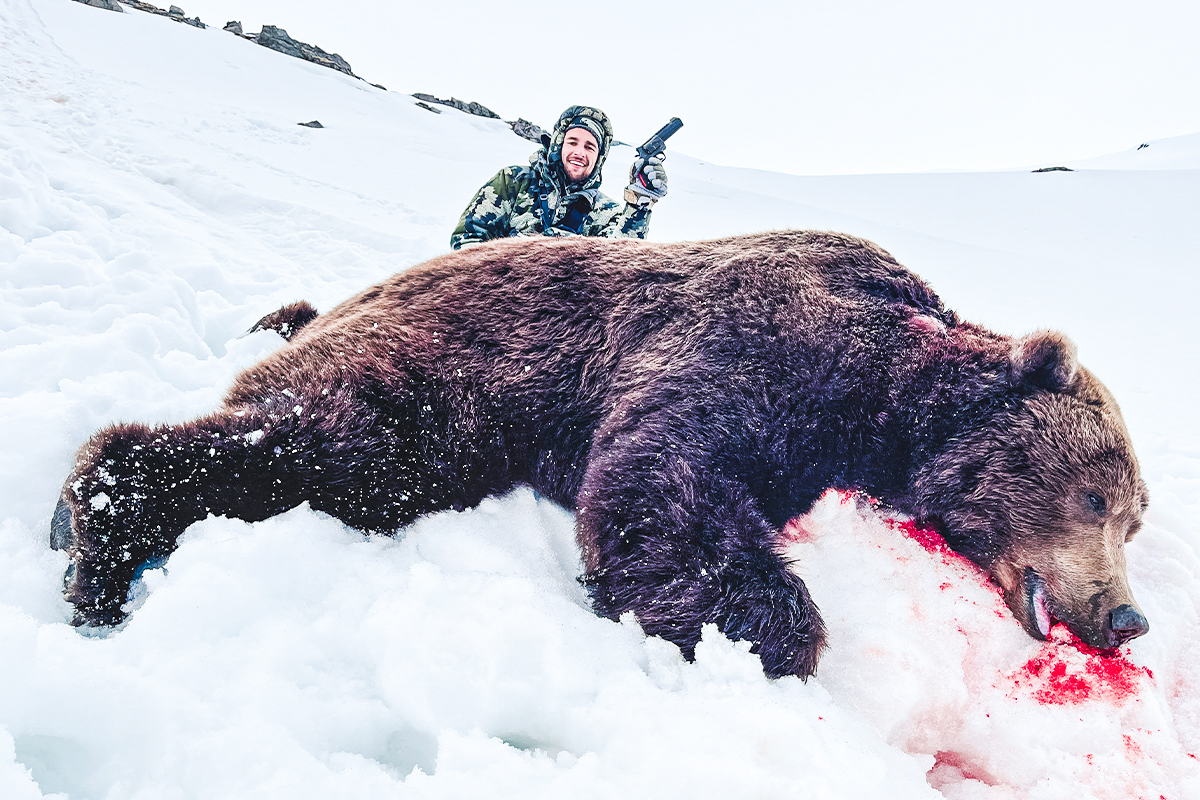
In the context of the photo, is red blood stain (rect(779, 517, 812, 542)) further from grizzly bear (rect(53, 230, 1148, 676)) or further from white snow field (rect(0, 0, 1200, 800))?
grizzly bear (rect(53, 230, 1148, 676))

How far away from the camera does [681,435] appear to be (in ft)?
7.47

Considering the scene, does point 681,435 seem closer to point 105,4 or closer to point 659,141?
point 659,141

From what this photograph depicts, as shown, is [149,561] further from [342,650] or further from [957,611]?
[957,611]

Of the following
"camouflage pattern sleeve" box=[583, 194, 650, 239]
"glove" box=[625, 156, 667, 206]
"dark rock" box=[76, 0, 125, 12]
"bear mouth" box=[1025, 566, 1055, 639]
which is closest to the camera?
"bear mouth" box=[1025, 566, 1055, 639]

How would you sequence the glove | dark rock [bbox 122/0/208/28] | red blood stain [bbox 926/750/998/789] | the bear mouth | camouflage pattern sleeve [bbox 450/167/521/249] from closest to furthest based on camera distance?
red blood stain [bbox 926/750/998/789] < the bear mouth < camouflage pattern sleeve [bbox 450/167/521/249] < the glove < dark rock [bbox 122/0/208/28]

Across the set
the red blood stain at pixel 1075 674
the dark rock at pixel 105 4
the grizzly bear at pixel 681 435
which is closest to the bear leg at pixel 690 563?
the grizzly bear at pixel 681 435

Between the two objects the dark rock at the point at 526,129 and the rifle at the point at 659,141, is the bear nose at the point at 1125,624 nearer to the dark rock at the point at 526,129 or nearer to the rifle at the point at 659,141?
the rifle at the point at 659,141

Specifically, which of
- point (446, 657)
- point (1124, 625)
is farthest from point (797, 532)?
point (446, 657)

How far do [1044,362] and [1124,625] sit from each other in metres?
0.96

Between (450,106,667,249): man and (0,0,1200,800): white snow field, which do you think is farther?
(450,106,667,249): man

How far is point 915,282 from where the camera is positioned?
2912 millimetres

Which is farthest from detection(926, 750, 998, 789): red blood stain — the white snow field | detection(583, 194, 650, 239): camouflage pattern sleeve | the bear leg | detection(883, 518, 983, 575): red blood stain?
detection(583, 194, 650, 239): camouflage pattern sleeve

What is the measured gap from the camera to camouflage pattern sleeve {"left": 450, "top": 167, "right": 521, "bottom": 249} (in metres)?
5.41

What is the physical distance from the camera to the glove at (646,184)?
6488mm
